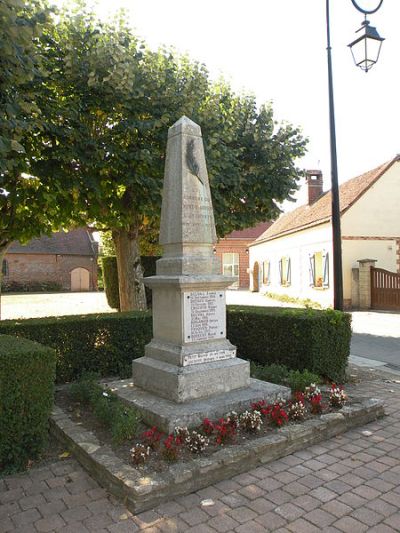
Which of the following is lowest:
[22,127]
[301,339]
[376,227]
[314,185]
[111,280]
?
[301,339]

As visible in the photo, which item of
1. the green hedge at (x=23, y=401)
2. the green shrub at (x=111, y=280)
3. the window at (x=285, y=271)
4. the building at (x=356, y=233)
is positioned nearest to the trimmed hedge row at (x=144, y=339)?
the green hedge at (x=23, y=401)

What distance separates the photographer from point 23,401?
4012 millimetres

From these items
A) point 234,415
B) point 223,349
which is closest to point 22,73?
point 223,349

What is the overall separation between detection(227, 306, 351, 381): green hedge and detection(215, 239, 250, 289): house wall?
31355mm

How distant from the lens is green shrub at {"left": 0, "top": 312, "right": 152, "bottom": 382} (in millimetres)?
6547

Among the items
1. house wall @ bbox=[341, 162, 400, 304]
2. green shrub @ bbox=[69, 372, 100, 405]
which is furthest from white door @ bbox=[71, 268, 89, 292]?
green shrub @ bbox=[69, 372, 100, 405]

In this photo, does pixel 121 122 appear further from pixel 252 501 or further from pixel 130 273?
pixel 252 501

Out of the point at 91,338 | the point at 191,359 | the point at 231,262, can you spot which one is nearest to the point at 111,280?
the point at 91,338

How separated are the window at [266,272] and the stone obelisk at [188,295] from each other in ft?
81.3

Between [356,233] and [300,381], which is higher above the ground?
[356,233]

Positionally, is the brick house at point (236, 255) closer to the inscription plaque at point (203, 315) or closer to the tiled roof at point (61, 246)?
the tiled roof at point (61, 246)

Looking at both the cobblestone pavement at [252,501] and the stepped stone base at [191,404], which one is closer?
the cobblestone pavement at [252,501]

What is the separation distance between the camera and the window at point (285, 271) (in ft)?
83.0

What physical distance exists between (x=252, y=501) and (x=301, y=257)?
20650mm
